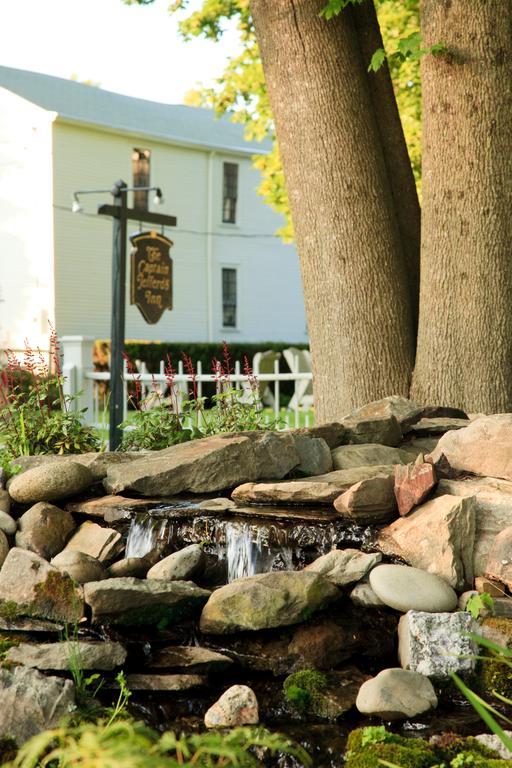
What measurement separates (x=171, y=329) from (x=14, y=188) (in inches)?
201

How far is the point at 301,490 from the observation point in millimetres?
5430

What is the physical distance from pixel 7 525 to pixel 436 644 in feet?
8.56

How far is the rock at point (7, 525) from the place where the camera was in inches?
224

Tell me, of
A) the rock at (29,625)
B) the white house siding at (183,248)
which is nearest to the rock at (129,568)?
the rock at (29,625)

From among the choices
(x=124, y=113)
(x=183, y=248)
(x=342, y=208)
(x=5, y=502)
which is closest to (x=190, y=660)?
(x=5, y=502)

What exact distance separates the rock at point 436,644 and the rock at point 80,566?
165cm

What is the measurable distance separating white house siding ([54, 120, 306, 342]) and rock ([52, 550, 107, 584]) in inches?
718

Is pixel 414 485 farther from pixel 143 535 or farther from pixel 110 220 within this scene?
pixel 110 220

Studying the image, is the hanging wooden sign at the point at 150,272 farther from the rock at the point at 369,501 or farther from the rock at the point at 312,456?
the rock at the point at 369,501

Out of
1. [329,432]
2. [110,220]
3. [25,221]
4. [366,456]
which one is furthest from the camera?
[110,220]

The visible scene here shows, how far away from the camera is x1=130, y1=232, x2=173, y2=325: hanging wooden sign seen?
1295 cm

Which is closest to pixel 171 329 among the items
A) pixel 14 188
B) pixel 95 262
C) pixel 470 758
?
pixel 95 262

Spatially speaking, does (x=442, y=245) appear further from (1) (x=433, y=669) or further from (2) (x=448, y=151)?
(1) (x=433, y=669)

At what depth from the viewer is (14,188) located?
23.8 metres
